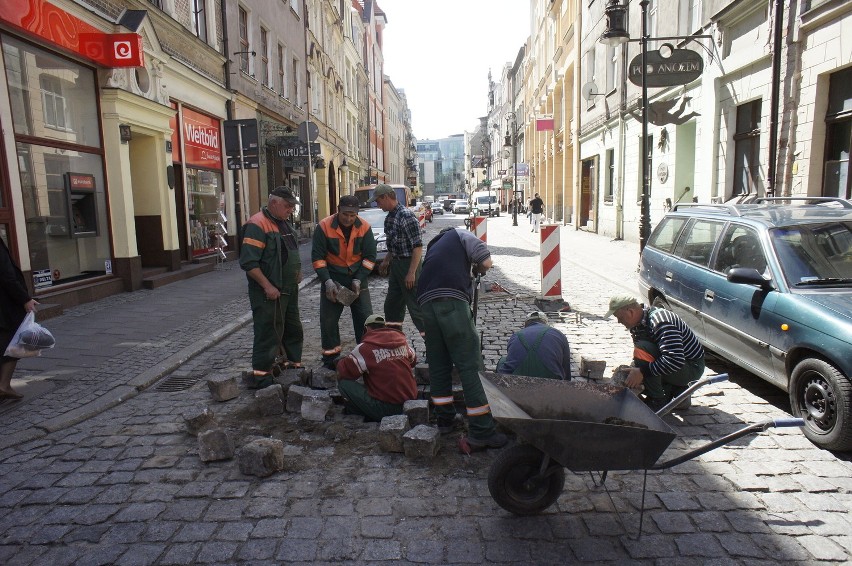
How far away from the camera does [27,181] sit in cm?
851

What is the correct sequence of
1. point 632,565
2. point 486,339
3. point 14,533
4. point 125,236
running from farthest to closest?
point 125,236, point 486,339, point 14,533, point 632,565

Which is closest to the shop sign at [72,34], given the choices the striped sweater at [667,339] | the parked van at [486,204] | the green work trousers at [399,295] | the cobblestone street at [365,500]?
the cobblestone street at [365,500]

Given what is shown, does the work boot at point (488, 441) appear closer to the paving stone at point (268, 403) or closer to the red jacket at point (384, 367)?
the red jacket at point (384, 367)

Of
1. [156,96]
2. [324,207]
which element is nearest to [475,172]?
[324,207]

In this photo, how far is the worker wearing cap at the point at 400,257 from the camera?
6289 millimetres

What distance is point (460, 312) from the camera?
4.13m

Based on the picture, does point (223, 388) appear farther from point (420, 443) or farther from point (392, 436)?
point (420, 443)

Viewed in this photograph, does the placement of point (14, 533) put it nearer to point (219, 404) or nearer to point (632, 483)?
point (219, 404)

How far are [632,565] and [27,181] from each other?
9443 mm

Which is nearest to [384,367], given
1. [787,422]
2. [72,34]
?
[787,422]

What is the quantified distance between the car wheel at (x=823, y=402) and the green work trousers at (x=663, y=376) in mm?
672

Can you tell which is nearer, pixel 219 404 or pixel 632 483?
pixel 632 483

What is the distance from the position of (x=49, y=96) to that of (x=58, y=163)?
1.04 metres

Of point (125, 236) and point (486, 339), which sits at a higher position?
point (125, 236)
